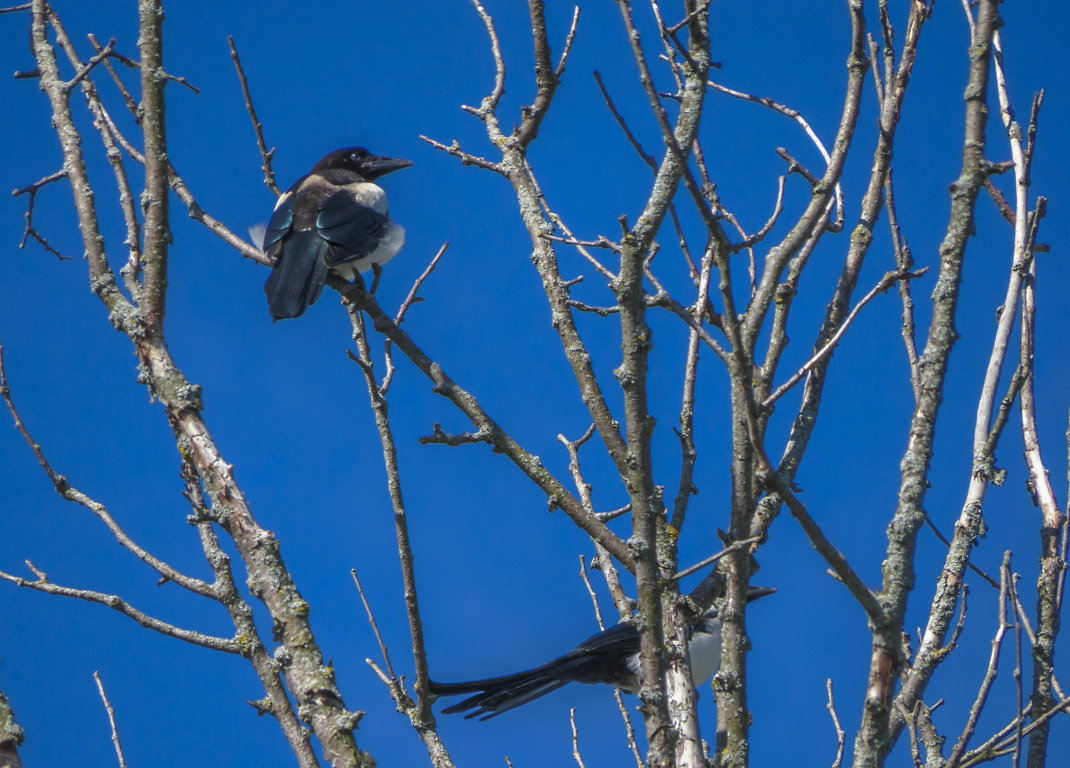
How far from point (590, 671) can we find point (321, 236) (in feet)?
8.47

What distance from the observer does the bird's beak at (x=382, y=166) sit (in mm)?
6664

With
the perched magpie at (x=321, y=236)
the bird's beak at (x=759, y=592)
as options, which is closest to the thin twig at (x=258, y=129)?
the perched magpie at (x=321, y=236)

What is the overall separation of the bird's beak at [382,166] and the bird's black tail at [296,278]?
1.93 m

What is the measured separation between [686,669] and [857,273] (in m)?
1.32

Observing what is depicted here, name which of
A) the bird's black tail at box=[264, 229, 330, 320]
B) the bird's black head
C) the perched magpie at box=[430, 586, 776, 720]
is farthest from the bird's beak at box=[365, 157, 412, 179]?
the perched magpie at box=[430, 586, 776, 720]

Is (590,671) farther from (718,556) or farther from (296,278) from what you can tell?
(718,556)

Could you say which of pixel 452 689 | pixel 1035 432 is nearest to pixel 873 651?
pixel 1035 432

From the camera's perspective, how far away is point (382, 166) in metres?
6.66

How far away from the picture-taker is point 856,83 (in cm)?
286

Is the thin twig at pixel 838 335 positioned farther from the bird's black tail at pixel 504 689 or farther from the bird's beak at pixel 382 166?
the bird's beak at pixel 382 166

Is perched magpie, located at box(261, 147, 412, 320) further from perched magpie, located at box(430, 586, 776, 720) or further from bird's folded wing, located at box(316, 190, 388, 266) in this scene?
perched magpie, located at box(430, 586, 776, 720)

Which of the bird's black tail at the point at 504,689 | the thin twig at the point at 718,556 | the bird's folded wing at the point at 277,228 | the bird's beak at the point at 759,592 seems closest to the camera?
the thin twig at the point at 718,556

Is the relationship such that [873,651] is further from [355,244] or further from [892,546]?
[355,244]

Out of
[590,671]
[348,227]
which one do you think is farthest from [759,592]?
[348,227]
